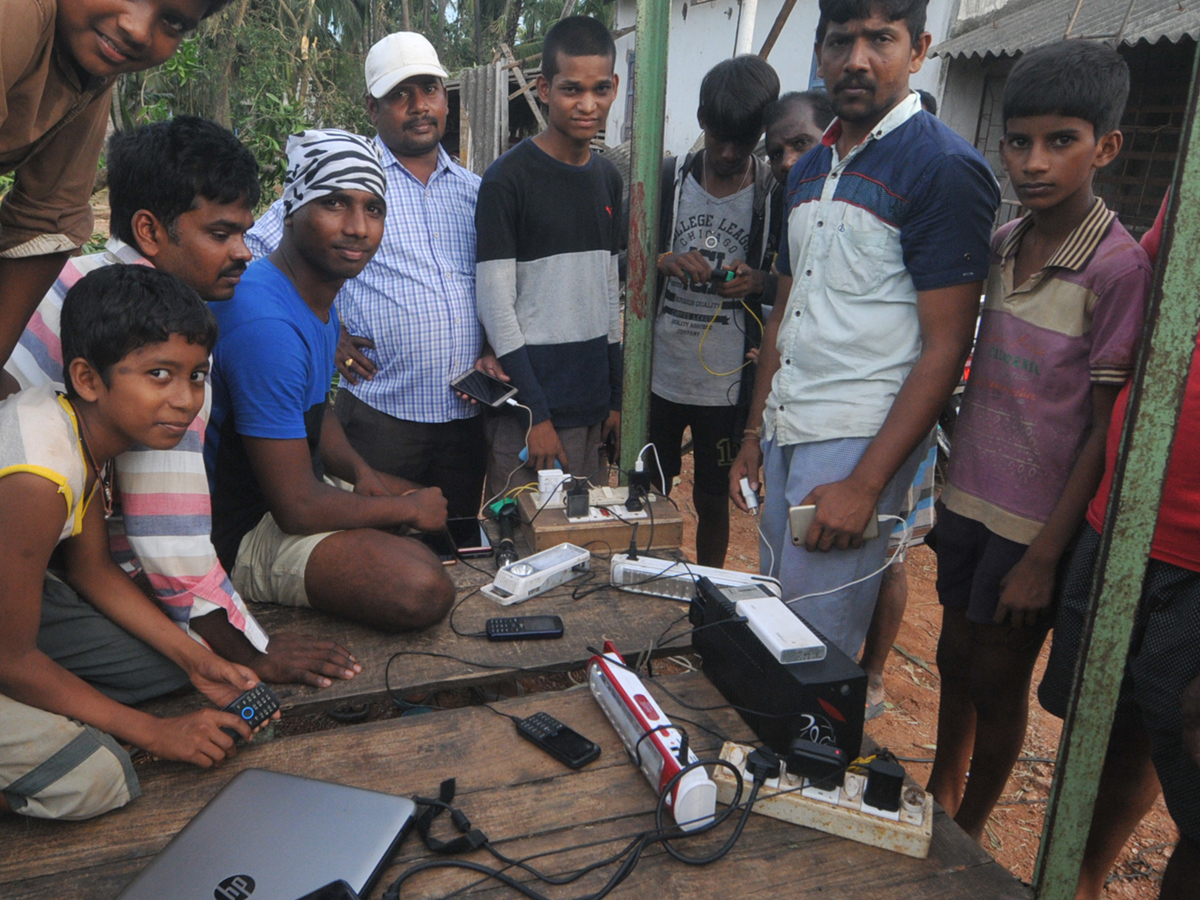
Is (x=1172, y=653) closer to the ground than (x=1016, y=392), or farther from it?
closer to the ground

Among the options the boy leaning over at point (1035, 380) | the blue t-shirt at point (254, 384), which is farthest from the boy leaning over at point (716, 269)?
the blue t-shirt at point (254, 384)

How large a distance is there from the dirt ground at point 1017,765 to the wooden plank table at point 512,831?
1.56 m

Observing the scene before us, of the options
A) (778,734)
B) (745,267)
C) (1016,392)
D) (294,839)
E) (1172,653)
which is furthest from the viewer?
(745,267)

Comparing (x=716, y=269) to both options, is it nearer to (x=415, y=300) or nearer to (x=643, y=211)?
(x=643, y=211)

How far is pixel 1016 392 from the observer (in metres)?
2.04

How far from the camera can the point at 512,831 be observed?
142cm

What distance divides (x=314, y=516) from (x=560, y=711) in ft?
2.78

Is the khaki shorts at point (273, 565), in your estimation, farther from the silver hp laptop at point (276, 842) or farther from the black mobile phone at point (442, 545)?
the silver hp laptop at point (276, 842)

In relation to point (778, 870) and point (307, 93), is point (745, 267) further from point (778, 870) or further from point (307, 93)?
point (307, 93)

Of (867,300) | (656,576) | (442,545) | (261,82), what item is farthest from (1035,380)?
(261,82)

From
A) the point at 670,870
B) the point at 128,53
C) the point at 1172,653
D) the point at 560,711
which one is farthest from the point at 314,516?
the point at 1172,653

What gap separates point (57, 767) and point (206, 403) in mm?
858

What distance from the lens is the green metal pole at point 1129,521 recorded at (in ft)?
4.02

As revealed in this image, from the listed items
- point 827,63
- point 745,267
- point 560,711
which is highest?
point 827,63
